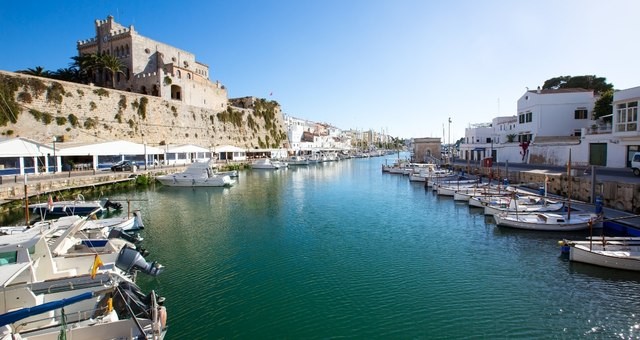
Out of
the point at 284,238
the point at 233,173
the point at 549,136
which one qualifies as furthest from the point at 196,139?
the point at 549,136

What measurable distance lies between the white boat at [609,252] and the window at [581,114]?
28705 millimetres

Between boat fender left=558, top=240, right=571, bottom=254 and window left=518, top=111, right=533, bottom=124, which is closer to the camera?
boat fender left=558, top=240, right=571, bottom=254

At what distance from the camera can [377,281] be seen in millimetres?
10867

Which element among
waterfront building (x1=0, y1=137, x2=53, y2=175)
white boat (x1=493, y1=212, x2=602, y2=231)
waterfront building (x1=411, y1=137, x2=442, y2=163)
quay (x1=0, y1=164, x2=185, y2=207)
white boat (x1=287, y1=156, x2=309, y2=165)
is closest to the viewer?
white boat (x1=493, y1=212, x2=602, y2=231)

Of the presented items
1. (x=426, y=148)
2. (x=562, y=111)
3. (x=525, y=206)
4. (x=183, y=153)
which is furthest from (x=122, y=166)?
(x=426, y=148)

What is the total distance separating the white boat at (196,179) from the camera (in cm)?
3369

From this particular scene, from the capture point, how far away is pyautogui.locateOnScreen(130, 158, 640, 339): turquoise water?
8.29 meters

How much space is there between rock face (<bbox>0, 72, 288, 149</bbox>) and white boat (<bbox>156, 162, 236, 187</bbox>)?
32.7 feet

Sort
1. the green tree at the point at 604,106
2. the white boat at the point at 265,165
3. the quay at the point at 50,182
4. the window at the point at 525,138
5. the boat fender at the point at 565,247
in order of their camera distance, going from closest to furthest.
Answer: the boat fender at the point at 565,247 → the quay at the point at 50,182 → the green tree at the point at 604,106 → the window at the point at 525,138 → the white boat at the point at 265,165

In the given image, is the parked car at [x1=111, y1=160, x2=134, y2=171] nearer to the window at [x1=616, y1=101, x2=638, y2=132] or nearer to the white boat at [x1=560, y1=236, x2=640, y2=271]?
the white boat at [x1=560, y1=236, x2=640, y2=271]

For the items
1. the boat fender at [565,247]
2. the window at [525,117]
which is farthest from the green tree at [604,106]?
the boat fender at [565,247]

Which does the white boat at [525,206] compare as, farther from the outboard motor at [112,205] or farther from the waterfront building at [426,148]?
the waterfront building at [426,148]

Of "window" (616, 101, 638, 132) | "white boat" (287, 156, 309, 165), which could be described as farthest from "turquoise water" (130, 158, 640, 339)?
"white boat" (287, 156, 309, 165)

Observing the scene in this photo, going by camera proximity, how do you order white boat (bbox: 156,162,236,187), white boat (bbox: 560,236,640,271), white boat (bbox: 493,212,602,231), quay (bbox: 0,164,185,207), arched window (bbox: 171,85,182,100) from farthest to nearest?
1. arched window (bbox: 171,85,182,100)
2. white boat (bbox: 156,162,236,187)
3. quay (bbox: 0,164,185,207)
4. white boat (bbox: 493,212,602,231)
5. white boat (bbox: 560,236,640,271)
